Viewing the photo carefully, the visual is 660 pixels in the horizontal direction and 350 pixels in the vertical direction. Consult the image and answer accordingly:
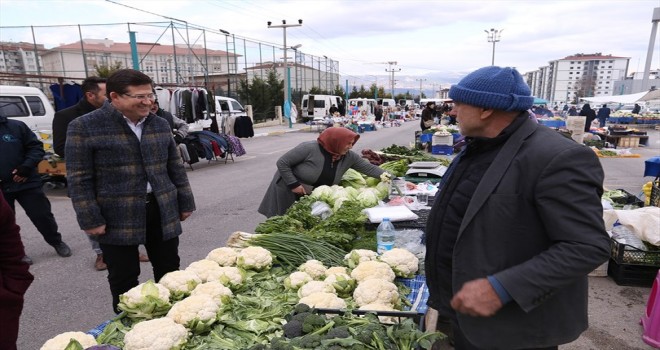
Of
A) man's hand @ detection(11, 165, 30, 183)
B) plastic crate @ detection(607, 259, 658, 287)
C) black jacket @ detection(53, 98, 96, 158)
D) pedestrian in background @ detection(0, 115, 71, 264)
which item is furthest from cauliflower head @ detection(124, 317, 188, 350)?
plastic crate @ detection(607, 259, 658, 287)

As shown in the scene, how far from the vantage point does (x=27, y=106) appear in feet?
32.4

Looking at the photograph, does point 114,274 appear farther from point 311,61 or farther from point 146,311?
point 311,61

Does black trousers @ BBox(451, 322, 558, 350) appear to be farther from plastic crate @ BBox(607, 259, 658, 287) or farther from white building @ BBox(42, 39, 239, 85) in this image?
white building @ BBox(42, 39, 239, 85)

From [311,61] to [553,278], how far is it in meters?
42.9

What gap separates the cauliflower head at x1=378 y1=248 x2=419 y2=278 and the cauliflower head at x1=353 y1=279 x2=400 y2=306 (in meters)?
0.30

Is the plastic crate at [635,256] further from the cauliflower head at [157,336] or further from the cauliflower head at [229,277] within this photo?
the cauliflower head at [157,336]

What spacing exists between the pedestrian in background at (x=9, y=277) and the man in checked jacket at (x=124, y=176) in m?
0.79

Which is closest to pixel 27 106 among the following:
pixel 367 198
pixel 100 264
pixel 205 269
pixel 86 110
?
pixel 86 110

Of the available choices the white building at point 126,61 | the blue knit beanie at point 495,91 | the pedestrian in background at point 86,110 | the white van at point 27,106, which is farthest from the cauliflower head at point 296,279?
the white building at point 126,61

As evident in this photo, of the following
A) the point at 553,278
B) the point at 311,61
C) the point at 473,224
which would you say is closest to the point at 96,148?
the point at 473,224

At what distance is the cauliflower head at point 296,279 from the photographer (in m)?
2.53

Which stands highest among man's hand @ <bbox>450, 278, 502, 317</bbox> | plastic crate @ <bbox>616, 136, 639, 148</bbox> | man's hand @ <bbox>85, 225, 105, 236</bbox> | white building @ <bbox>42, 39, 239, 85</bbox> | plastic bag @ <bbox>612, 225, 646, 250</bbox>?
white building @ <bbox>42, 39, 239, 85</bbox>

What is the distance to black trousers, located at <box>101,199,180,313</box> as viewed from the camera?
9.29ft

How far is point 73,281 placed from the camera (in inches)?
173
